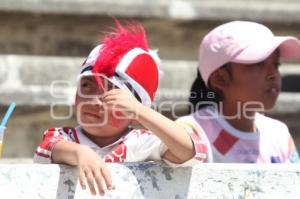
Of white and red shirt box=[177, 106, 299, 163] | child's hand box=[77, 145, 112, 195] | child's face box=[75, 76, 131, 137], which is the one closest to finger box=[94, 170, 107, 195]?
child's hand box=[77, 145, 112, 195]

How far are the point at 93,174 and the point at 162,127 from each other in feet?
0.58

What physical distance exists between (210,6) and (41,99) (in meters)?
0.94

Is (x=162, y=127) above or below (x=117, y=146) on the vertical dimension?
above

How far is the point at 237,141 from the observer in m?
Answer: 2.31

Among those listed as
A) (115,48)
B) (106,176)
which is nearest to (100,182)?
(106,176)

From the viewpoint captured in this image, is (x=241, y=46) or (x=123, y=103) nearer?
(x=123, y=103)

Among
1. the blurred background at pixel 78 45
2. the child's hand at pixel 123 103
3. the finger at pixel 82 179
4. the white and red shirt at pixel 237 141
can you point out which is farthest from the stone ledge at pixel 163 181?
the blurred background at pixel 78 45

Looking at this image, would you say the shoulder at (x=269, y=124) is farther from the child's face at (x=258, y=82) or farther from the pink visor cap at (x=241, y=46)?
the pink visor cap at (x=241, y=46)

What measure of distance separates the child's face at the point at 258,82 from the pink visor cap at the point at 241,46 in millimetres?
33

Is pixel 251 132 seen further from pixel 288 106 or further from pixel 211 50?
pixel 288 106

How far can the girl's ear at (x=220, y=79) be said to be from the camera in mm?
2414

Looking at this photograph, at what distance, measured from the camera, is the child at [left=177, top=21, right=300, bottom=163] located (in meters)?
2.30

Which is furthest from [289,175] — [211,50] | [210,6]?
[210,6]

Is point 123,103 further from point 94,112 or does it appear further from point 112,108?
point 94,112
